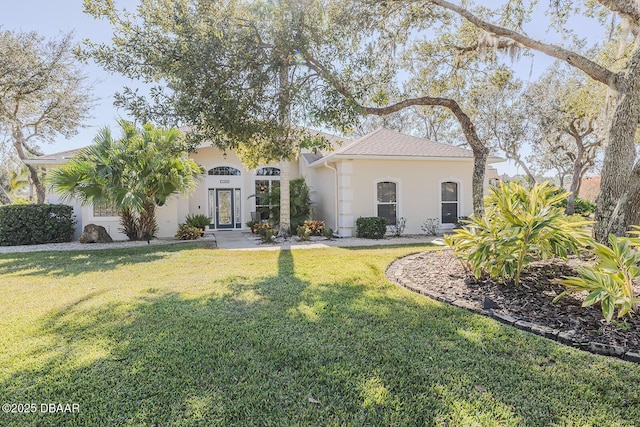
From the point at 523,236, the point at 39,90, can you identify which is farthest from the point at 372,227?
the point at 39,90

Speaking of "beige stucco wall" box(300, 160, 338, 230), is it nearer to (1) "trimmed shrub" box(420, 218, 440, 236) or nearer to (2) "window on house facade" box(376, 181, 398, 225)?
(2) "window on house facade" box(376, 181, 398, 225)

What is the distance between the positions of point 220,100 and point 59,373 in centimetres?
503

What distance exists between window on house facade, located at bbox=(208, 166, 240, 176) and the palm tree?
5.12m

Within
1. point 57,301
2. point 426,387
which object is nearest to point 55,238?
point 57,301

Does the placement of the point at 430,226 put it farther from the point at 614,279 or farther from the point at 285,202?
the point at 614,279

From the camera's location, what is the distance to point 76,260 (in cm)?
931

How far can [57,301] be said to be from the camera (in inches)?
215

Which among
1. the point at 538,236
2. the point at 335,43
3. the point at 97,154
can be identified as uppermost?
the point at 335,43

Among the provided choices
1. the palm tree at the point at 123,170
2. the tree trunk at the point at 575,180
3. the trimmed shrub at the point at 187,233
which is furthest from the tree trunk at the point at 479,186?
the tree trunk at the point at 575,180

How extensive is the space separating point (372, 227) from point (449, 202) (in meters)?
4.11

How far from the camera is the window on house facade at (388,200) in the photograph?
1435 centimetres

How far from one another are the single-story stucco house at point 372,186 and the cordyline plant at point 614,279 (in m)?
9.74

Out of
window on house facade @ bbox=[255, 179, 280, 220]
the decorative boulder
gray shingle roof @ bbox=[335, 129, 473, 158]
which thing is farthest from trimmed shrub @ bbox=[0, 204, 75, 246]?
gray shingle roof @ bbox=[335, 129, 473, 158]

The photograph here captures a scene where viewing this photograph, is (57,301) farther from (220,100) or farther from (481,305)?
(481,305)
